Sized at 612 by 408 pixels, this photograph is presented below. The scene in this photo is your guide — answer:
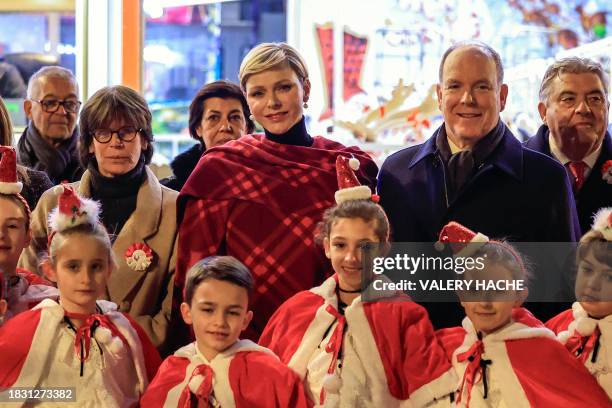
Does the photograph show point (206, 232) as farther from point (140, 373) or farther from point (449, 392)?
point (449, 392)

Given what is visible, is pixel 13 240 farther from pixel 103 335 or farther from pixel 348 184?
pixel 348 184

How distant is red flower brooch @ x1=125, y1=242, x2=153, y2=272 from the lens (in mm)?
2881

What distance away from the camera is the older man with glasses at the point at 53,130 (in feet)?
11.5

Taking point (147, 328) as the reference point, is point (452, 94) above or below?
above

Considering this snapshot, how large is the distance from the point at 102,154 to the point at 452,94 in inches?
43.0

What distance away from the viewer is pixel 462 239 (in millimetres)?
2502

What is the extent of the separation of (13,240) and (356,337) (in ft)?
3.33

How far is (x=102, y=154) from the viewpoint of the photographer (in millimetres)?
2939

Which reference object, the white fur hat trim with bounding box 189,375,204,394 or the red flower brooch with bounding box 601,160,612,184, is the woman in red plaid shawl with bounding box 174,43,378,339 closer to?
the white fur hat trim with bounding box 189,375,204,394

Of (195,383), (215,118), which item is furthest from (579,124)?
(195,383)

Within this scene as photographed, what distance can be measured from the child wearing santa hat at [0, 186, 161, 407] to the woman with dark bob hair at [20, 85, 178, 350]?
27cm

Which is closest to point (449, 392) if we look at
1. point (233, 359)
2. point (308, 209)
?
point (233, 359)

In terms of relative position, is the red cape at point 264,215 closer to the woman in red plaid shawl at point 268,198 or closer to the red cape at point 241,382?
the woman in red plaid shawl at point 268,198

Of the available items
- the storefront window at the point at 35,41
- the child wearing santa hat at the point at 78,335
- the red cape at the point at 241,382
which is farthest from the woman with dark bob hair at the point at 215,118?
the storefront window at the point at 35,41
